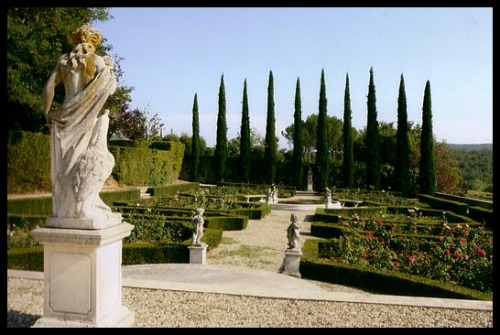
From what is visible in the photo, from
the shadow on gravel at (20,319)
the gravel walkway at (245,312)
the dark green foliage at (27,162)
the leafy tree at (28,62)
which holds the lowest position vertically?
the gravel walkway at (245,312)

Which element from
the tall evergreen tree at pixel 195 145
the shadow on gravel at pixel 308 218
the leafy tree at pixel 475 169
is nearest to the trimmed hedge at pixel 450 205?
the shadow on gravel at pixel 308 218

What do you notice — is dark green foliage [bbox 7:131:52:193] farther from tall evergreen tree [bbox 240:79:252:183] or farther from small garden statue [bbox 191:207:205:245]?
tall evergreen tree [bbox 240:79:252:183]

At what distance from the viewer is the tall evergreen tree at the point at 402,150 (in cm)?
2884

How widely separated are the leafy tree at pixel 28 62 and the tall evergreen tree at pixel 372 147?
1040 inches

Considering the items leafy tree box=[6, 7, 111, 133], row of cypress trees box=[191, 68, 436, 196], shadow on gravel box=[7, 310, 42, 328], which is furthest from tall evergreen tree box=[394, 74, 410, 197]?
shadow on gravel box=[7, 310, 42, 328]

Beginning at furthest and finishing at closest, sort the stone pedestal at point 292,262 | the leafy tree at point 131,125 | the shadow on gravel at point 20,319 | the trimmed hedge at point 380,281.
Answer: the leafy tree at point 131,125 → the stone pedestal at point 292,262 → the trimmed hedge at point 380,281 → the shadow on gravel at point 20,319

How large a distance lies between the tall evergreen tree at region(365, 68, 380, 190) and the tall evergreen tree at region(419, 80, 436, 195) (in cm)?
357

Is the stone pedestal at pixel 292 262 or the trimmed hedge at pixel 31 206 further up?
the trimmed hedge at pixel 31 206

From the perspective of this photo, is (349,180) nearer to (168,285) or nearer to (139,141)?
(139,141)

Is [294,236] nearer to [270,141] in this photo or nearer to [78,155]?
[78,155]

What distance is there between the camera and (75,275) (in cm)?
395

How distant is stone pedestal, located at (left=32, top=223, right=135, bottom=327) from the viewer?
3873 mm

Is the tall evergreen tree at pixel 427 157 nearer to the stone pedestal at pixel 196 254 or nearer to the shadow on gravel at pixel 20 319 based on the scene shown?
the stone pedestal at pixel 196 254
